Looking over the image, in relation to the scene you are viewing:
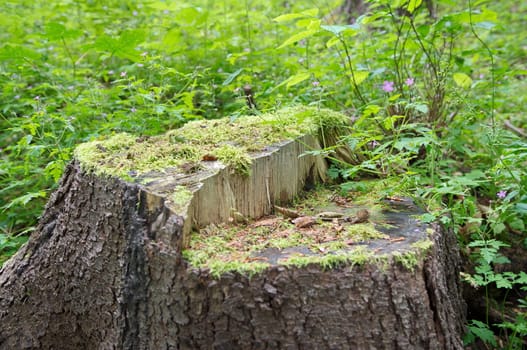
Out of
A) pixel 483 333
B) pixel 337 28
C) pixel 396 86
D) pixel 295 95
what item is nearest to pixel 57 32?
pixel 295 95

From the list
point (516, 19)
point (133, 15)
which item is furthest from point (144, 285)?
point (516, 19)

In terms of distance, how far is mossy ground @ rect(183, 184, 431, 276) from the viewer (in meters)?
1.61

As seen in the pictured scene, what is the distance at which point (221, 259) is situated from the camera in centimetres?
165

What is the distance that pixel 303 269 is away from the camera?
159 cm

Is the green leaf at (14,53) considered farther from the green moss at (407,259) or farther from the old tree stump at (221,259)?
the green moss at (407,259)

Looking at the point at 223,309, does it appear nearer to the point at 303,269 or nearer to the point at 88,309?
the point at 303,269

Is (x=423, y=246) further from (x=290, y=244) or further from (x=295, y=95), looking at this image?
(x=295, y=95)

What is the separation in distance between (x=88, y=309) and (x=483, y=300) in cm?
235

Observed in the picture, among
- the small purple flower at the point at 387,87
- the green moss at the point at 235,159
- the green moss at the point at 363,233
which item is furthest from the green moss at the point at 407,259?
the small purple flower at the point at 387,87

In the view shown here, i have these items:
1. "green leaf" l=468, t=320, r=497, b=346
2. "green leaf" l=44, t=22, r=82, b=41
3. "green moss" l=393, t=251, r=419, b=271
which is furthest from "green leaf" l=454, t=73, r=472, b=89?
"green leaf" l=44, t=22, r=82, b=41

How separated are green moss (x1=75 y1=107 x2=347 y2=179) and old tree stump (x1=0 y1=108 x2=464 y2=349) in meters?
0.01

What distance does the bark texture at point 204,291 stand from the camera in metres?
1.59

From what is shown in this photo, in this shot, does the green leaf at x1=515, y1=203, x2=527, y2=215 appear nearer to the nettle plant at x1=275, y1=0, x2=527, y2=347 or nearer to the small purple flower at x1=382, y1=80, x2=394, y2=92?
the nettle plant at x1=275, y1=0, x2=527, y2=347

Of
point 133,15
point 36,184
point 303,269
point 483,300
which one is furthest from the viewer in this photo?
point 133,15
